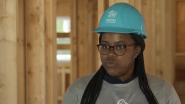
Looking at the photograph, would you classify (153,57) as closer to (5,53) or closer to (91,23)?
(91,23)

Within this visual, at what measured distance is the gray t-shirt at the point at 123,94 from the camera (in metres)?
1.42

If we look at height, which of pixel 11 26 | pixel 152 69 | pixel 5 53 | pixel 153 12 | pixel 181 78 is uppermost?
pixel 153 12

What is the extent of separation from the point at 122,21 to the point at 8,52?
2.69 feet

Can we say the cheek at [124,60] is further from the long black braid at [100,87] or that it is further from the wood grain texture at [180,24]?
the wood grain texture at [180,24]

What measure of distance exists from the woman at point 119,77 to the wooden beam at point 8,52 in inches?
22.9

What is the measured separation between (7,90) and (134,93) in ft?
2.86

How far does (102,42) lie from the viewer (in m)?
1.46

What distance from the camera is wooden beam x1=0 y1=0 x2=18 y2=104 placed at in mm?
1836

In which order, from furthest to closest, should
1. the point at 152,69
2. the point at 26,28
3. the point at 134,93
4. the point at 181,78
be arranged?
the point at 181,78
the point at 152,69
the point at 26,28
the point at 134,93

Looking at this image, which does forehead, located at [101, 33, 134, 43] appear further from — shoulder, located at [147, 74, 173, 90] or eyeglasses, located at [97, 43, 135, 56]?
shoulder, located at [147, 74, 173, 90]

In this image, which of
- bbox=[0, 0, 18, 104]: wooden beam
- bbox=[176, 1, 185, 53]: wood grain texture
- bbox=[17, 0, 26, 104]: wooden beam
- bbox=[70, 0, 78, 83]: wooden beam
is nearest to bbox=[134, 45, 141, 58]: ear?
bbox=[0, 0, 18, 104]: wooden beam

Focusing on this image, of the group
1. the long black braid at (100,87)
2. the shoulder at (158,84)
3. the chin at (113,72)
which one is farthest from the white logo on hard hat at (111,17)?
the shoulder at (158,84)

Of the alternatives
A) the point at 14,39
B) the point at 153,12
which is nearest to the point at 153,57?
the point at 153,12

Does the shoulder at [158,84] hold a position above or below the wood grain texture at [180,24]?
below
